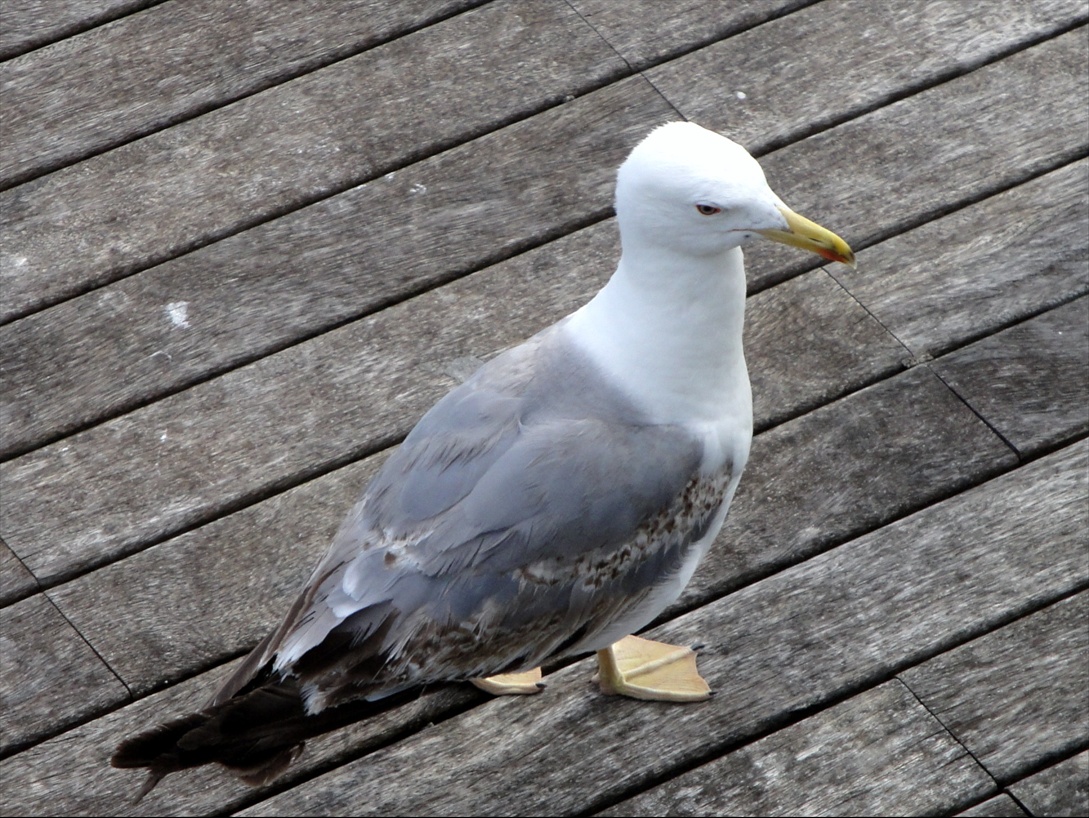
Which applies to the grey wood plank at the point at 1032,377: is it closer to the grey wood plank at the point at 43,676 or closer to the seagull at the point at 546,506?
the seagull at the point at 546,506

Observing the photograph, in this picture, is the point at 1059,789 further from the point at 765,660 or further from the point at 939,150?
the point at 939,150

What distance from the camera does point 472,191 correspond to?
8.63ft

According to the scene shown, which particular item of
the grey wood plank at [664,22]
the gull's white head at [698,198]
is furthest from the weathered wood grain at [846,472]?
the grey wood plank at [664,22]

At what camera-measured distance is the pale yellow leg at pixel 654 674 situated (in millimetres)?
2066

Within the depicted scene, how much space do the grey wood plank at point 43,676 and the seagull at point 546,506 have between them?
0.26 metres

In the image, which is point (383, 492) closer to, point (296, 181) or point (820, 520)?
point (820, 520)

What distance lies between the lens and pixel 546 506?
1.84 meters

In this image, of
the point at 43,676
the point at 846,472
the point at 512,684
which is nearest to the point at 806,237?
the point at 846,472

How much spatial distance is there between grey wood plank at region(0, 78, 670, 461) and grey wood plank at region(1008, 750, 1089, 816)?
1.10m

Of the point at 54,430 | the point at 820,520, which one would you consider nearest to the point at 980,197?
the point at 820,520

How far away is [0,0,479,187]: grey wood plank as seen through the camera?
2.73 metres

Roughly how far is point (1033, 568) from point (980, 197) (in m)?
0.74

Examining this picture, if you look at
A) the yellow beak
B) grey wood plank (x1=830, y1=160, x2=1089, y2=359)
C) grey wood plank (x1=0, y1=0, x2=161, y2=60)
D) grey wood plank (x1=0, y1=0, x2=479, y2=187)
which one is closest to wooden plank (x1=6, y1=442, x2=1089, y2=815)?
grey wood plank (x1=830, y1=160, x2=1089, y2=359)

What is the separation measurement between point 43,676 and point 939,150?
5.81 ft
